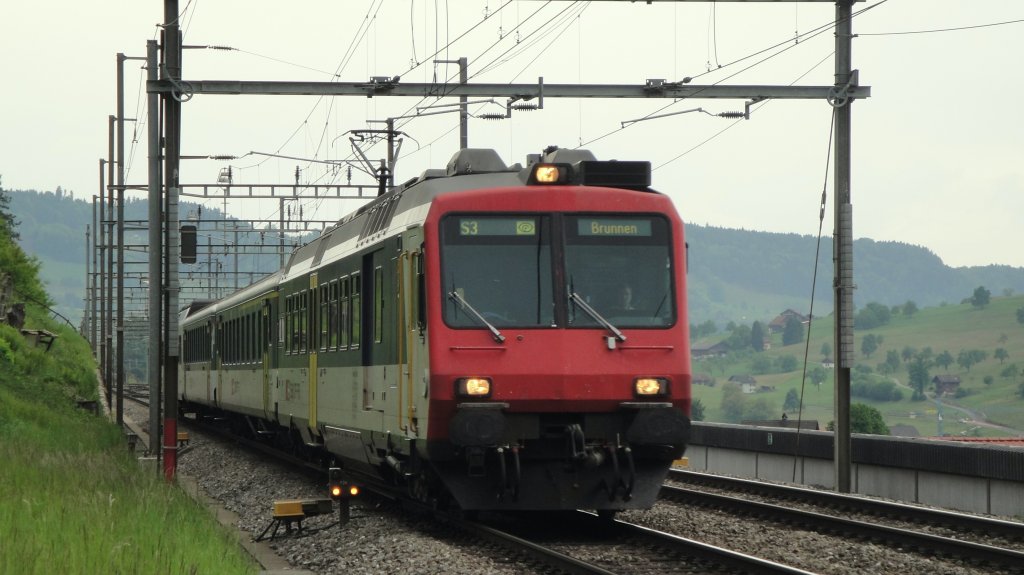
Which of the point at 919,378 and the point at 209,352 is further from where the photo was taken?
the point at 919,378

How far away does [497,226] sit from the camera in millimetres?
13477

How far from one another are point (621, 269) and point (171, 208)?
8461mm

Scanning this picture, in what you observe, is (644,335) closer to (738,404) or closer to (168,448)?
(168,448)

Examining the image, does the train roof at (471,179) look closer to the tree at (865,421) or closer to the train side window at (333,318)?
the train side window at (333,318)

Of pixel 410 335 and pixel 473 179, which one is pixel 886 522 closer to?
pixel 410 335

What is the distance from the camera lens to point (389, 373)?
586 inches

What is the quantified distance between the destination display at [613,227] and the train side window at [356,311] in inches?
146

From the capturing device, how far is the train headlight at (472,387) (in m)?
13.0

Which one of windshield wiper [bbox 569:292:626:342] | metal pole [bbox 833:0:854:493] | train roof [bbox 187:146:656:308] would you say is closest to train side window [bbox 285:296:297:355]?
train roof [bbox 187:146:656:308]

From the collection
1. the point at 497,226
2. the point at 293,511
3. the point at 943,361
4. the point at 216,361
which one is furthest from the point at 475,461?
the point at 943,361

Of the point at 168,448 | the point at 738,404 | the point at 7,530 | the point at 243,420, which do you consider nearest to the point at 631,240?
the point at 7,530

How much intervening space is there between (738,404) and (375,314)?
161 metres

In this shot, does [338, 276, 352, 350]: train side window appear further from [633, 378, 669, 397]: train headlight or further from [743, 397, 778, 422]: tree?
[743, 397, 778, 422]: tree

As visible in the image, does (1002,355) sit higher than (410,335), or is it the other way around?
(410,335)
